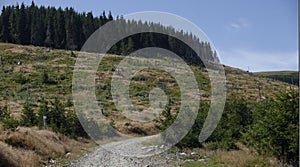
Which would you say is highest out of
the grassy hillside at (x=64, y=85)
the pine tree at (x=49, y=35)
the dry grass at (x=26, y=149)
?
the pine tree at (x=49, y=35)

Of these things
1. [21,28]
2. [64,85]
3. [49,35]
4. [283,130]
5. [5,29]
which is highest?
[21,28]

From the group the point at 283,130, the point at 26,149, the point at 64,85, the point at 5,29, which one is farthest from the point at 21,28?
the point at 283,130

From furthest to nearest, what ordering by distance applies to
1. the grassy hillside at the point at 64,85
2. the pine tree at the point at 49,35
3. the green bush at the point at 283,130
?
1. the pine tree at the point at 49,35
2. the grassy hillside at the point at 64,85
3. the green bush at the point at 283,130

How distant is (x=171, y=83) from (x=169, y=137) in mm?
47580

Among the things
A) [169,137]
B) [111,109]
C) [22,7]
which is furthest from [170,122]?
[22,7]

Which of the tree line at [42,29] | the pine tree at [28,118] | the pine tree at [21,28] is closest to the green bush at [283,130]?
the pine tree at [28,118]

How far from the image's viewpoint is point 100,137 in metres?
25.4

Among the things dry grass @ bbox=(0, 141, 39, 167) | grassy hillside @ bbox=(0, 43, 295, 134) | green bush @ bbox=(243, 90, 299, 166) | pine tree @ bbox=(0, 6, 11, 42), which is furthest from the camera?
pine tree @ bbox=(0, 6, 11, 42)

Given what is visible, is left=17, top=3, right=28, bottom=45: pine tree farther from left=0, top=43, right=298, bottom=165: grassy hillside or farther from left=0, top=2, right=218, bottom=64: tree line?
left=0, top=43, right=298, bottom=165: grassy hillside

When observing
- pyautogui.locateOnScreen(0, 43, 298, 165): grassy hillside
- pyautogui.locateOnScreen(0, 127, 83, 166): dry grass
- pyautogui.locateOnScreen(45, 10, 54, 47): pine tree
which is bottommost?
pyautogui.locateOnScreen(0, 127, 83, 166): dry grass

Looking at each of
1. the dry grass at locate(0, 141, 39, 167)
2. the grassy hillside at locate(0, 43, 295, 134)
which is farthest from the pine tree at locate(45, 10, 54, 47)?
the dry grass at locate(0, 141, 39, 167)

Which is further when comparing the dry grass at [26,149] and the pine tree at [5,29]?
the pine tree at [5,29]

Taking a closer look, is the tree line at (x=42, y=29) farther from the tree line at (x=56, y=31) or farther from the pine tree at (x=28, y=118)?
the pine tree at (x=28, y=118)

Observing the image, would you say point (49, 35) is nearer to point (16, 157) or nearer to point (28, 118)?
point (28, 118)
